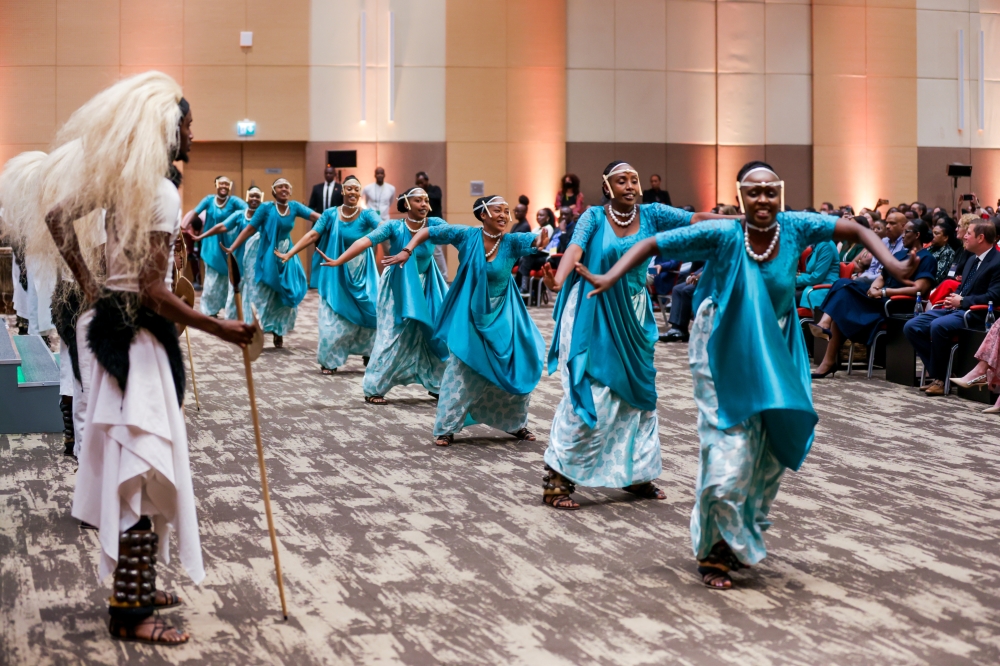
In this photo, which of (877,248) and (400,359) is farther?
(400,359)

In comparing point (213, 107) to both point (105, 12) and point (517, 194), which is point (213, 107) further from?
point (517, 194)

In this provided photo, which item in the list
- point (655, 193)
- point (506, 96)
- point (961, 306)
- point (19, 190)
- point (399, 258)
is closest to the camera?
point (19, 190)

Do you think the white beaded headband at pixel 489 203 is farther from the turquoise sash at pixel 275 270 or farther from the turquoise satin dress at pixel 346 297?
the turquoise sash at pixel 275 270

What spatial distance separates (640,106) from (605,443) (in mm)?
15092

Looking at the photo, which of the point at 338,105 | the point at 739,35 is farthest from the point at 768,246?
the point at 739,35

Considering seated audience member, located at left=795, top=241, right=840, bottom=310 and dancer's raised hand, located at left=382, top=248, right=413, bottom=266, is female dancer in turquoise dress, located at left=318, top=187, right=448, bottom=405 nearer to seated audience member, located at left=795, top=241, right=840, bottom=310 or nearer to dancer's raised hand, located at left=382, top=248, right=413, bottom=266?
dancer's raised hand, located at left=382, top=248, right=413, bottom=266

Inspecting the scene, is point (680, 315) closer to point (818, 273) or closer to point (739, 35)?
point (818, 273)

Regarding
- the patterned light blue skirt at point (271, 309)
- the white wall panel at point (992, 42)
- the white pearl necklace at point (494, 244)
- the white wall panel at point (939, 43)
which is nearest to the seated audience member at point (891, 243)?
the white pearl necklace at point (494, 244)

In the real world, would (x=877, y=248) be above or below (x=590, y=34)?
below

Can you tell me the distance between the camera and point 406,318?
844cm

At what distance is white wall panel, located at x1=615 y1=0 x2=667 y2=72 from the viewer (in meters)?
19.7

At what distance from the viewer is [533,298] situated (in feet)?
57.3

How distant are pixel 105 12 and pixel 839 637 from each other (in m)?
17.9

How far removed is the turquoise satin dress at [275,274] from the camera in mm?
12094
